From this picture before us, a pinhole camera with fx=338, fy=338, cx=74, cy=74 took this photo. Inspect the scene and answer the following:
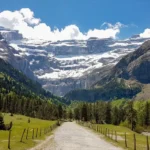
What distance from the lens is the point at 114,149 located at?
182 ft

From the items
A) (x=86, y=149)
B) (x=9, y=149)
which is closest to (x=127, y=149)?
(x=86, y=149)

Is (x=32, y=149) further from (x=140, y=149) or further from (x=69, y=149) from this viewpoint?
(x=140, y=149)

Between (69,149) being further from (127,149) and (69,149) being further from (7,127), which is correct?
(7,127)

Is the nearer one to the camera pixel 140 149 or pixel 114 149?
pixel 114 149

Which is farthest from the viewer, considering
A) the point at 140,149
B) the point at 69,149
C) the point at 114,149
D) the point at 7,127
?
the point at 7,127

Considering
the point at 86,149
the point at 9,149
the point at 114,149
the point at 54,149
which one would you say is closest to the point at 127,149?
the point at 114,149

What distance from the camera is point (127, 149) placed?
5850 centimetres

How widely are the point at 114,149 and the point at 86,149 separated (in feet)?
17.6

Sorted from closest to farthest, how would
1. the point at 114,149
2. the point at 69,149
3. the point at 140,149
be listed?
the point at 69,149 → the point at 114,149 → the point at 140,149

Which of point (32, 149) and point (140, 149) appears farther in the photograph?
point (140, 149)

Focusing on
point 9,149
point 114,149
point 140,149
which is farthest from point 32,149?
point 140,149

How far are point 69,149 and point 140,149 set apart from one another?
16.8 meters

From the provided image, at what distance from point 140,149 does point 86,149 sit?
13.9 meters

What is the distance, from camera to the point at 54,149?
169 ft
